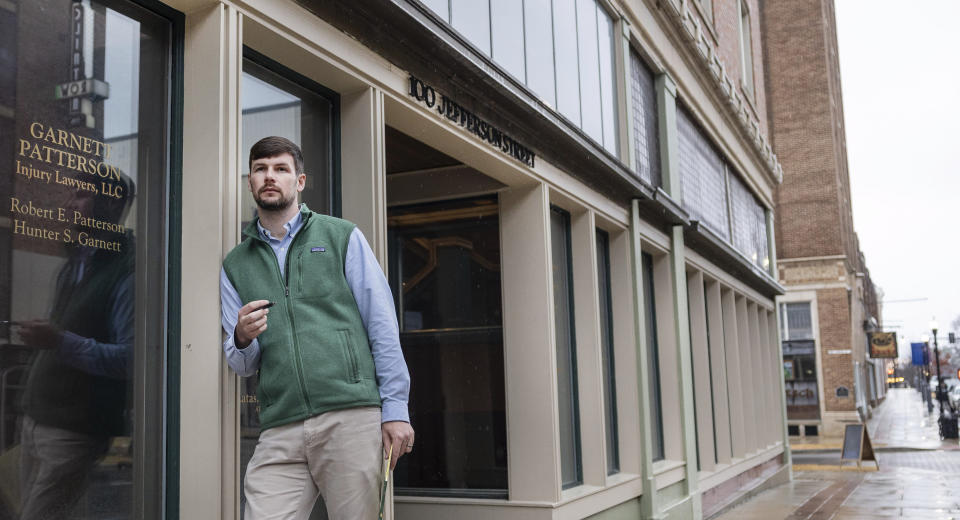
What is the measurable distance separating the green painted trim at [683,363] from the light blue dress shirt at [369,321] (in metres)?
9.75

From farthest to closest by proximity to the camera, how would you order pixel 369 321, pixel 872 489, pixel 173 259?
pixel 872 489
pixel 173 259
pixel 369 321

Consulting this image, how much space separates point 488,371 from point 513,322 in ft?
2.66

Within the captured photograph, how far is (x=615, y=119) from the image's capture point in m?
11.7

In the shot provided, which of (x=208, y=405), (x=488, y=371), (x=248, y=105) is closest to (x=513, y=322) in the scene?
(x=488, y=371)

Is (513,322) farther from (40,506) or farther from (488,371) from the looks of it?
(40,506)

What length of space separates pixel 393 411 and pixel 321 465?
0.36 meters

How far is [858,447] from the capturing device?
21891 millimetres

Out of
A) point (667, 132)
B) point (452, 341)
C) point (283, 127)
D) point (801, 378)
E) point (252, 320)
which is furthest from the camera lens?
point (801, 378)

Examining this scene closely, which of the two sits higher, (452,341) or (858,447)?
(452,341)

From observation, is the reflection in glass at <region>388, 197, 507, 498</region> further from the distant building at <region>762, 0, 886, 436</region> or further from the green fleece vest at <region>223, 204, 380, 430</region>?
the distant building at <region>762, 0, 886, 436</region>

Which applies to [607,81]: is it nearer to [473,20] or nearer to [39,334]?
[473,20]

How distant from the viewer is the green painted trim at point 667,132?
13.7m

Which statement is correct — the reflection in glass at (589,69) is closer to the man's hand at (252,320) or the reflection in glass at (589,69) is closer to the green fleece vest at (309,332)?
the green fleece vest at (309,332)

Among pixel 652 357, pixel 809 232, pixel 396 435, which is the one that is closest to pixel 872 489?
pixel 652 357
